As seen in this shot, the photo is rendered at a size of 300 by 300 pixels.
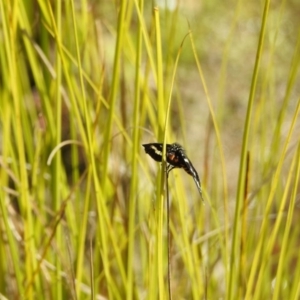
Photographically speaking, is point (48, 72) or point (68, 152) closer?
point (48, 72)

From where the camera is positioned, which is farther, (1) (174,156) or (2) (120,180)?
(2) (120,180)

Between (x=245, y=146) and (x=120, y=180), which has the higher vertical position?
(x=245, y=146)

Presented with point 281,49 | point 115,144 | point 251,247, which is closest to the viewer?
point 251,247

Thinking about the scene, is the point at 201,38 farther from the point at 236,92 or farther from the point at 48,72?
the point at 48,72

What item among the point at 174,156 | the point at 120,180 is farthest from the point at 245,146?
the point at 120,180

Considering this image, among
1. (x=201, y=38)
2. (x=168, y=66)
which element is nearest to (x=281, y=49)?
(x=201, y=38)

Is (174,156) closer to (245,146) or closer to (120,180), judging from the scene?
(245,146)

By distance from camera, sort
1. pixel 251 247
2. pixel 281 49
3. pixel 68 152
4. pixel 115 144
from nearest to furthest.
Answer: pixel 251 247, pixel 115 144, pixel 68 152, pixel 281 49

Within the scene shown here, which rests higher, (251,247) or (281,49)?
(281,49)
